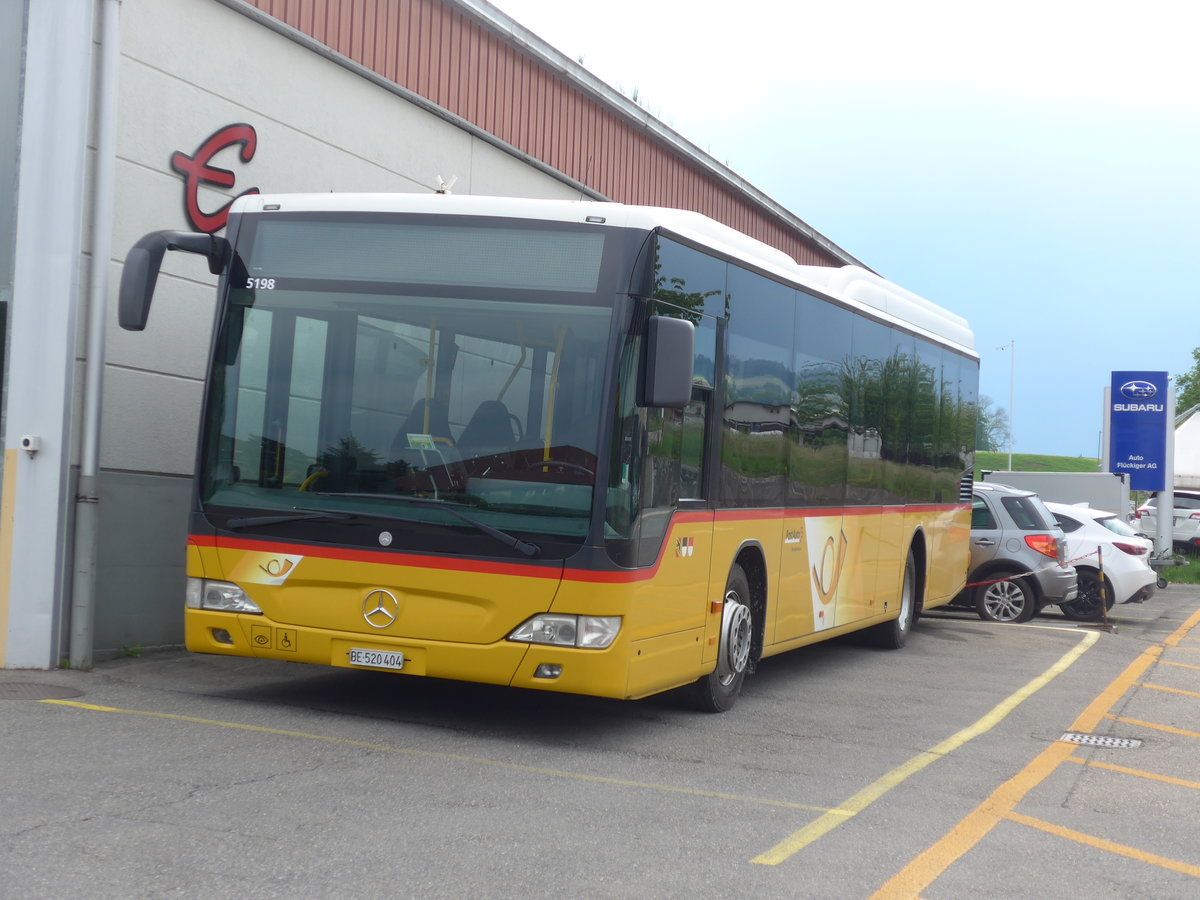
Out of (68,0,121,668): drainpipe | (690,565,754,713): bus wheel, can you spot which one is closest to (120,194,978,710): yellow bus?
(690,565,754,713): bus wheel

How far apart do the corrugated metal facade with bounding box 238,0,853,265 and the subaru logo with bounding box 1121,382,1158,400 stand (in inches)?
489

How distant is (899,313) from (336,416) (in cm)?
703

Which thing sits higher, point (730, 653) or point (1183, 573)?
point (730, 653)

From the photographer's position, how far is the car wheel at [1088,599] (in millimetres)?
18250

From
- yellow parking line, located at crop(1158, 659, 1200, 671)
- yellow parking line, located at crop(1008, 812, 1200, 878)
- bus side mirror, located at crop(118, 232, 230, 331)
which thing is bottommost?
yellow parking line, located at crop(1158, 659, 1200, 671)

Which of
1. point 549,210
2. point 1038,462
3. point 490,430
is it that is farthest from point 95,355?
point 1038,462

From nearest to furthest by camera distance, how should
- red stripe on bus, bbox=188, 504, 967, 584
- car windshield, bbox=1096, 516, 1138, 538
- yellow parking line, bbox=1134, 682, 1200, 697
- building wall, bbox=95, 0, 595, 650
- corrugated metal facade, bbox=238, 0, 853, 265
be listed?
red stripe on bus, bbox=188, 504, 967, 584 < building wall, bbox=95, 0, 595, 650 < yellow parking line, bbox=1134, 682, 1200, 697 < corrugated metal facade, bbox=238, 0, 853, 265 < car windshield, bbox=1096, 516, 1138, 538

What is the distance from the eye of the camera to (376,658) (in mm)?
7758

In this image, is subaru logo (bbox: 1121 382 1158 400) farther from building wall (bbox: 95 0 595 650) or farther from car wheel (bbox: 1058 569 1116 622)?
building wall (bbox: 95 0 595 650)

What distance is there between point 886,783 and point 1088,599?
1216 centimetres

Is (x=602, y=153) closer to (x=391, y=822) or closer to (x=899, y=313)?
(x=899, y=313)

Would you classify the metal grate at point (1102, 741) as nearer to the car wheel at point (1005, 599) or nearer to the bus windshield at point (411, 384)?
the bus windshield at point (411, 384)

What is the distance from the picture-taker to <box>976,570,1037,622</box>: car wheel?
58.2ft

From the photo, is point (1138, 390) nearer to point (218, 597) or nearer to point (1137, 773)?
point (1137, 773)
